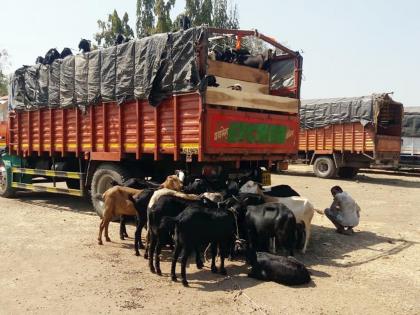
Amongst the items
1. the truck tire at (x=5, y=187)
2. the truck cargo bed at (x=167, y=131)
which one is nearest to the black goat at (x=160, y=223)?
the truck cargo bed at (x=167, y=131)

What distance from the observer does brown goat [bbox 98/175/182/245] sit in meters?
7.02

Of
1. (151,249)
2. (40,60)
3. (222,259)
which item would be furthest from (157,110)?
(40,60)

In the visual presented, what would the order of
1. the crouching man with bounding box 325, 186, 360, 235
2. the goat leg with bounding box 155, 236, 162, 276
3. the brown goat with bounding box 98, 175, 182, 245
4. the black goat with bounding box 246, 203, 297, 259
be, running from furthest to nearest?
the crouching man with bounding box 325, 186, 360, 235
the brown goat with bounding box 98, 175, 182, 245
the black goat with bounding box 246, 203, 297, 259
the goat leg with bounding box 155, 236, 162, 276

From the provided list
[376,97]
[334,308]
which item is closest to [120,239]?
[334,308]

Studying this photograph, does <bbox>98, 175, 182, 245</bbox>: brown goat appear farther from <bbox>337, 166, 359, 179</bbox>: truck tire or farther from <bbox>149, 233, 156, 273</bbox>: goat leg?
<bbox>337, 166, 359, 179</bbox>: truck tire

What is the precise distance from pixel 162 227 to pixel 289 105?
420 cm

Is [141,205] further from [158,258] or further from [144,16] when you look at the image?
[144,16]

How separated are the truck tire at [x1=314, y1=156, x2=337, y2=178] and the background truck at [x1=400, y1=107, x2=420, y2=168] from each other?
447 centimetres

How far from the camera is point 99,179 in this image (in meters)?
8.94

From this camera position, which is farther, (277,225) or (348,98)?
(348,98)

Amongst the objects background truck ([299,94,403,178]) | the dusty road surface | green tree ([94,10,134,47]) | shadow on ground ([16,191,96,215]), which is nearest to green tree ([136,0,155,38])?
green tree ([94,10,134,47])

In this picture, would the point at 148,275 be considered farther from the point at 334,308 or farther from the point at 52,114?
the point at 52,114

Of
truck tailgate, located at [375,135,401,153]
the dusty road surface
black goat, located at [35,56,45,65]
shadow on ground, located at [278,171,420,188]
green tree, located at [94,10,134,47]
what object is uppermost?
green tree, located at [94,10,134,47]

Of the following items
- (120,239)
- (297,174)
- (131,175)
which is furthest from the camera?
(297,174)
